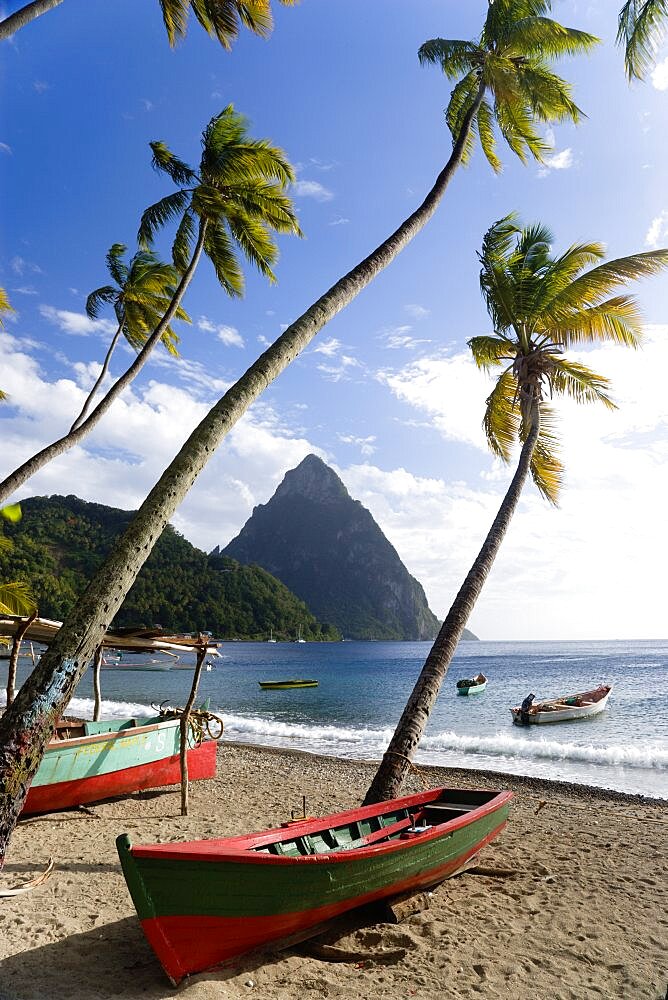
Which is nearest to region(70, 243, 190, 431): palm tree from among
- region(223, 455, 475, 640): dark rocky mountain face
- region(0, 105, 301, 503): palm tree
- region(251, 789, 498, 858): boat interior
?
region(0, 105, 301, 503): palm tree

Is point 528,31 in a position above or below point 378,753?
above

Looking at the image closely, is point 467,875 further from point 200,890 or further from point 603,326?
point 603,326

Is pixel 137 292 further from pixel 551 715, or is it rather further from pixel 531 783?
pixel 551 715

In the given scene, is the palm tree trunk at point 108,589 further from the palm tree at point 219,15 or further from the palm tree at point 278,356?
the palm tree at point 219,15

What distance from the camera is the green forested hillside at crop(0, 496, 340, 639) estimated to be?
49.4 m

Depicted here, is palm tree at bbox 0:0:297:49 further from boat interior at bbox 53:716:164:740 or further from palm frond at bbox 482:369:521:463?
boat interior at bbox 53:716:164:740

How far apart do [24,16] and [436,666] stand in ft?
28.3

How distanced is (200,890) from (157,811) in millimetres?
5635

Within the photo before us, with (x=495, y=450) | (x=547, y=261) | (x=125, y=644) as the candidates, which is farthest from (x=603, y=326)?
(x=125, y=644)

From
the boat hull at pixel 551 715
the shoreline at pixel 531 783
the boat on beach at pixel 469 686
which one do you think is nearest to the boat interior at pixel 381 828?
the shoreline at pixel 531 783

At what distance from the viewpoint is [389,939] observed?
4.74 m

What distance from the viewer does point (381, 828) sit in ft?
20.2

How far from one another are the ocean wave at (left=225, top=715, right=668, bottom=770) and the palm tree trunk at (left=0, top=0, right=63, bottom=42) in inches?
634

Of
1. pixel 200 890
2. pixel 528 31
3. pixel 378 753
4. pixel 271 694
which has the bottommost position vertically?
pixel 271 694
